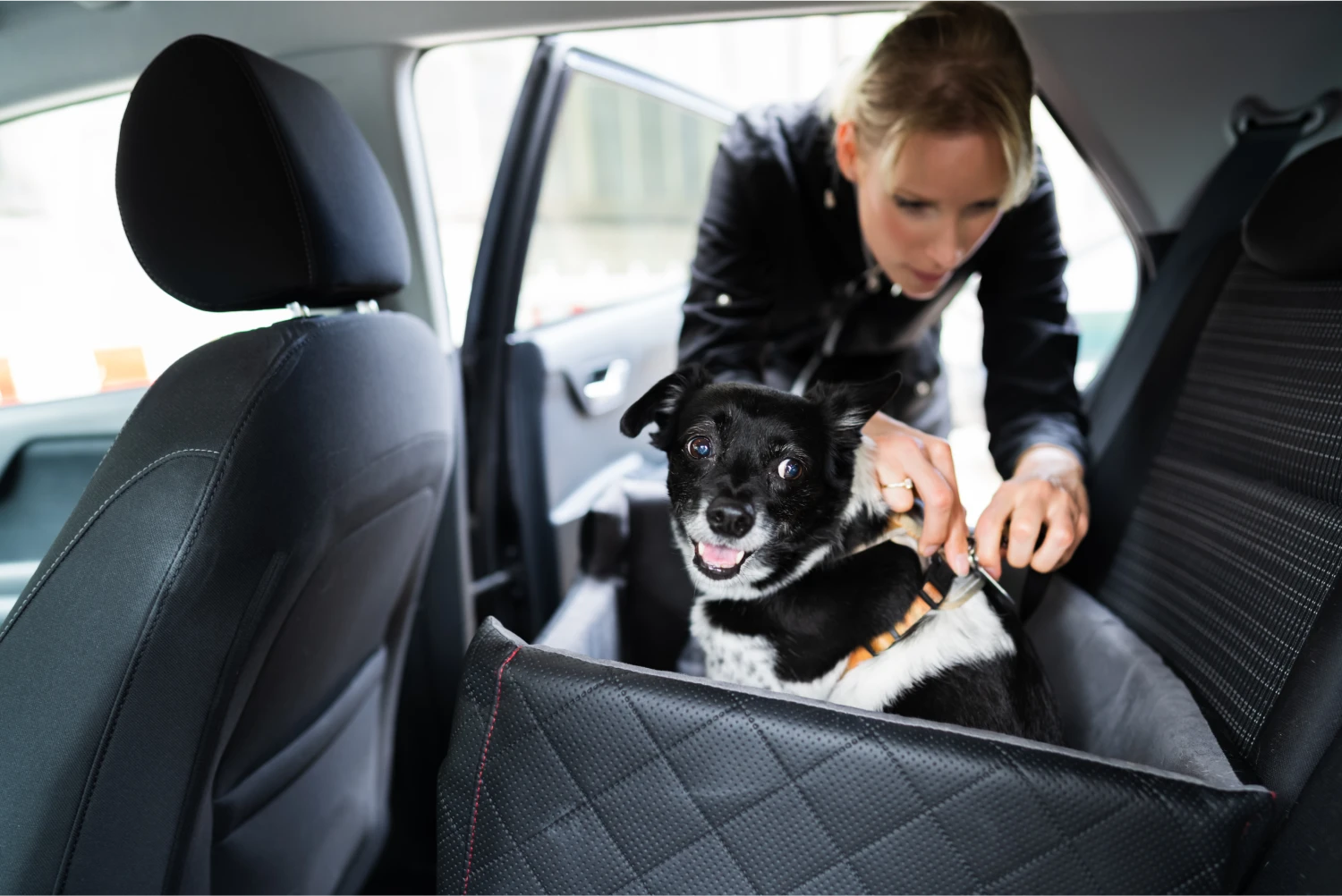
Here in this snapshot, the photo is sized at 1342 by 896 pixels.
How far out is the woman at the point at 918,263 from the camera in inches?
50.7

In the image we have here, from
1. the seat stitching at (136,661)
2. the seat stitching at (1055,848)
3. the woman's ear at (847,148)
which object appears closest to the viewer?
the seat stitching at (1055,848)

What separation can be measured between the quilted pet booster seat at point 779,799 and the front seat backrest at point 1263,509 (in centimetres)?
12

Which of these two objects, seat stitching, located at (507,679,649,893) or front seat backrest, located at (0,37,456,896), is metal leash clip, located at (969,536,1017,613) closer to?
seat stitching, located at (507,679,649,893)

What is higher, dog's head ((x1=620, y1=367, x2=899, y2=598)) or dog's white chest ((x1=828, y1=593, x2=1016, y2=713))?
dog's head ((x1=620, y1=367, x2=899, y2=598))

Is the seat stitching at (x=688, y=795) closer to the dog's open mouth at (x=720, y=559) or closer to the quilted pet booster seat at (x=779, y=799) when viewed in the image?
the quilted pet booster seat at (x=779, y=799)

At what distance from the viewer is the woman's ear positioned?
59.9 inches

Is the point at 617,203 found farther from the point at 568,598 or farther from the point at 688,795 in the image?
the point at 688,795

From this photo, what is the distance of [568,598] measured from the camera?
1.70m

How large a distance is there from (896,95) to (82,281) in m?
1.58

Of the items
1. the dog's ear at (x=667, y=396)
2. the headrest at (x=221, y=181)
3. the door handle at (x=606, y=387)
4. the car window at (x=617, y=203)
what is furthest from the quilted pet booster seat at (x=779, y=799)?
the car window at (x=617, y=203)

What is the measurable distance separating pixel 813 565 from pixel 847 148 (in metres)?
0.78

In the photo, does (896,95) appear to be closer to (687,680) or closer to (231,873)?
(687,680)

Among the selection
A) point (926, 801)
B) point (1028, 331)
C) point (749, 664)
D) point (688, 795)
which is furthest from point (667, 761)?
point (1028, 331)

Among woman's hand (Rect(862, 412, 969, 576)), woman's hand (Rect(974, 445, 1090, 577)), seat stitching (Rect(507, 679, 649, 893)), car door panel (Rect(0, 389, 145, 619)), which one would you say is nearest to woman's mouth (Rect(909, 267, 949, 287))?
woman's hand (Rect(862, 412, 969, 576))
